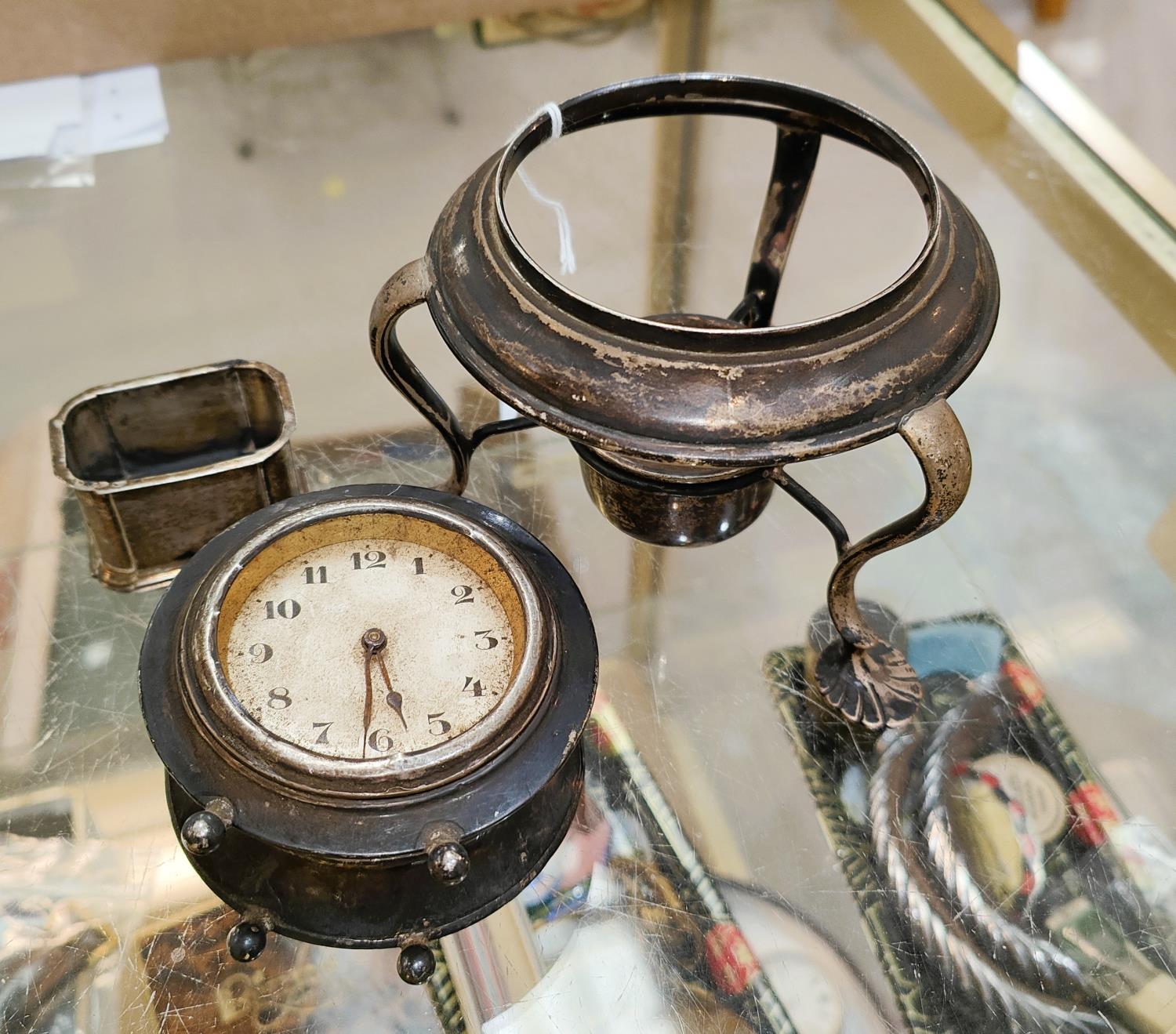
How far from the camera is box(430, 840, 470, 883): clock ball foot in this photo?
87 centimetres

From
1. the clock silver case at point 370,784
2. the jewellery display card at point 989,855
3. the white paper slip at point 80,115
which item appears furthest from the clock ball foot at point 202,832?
the white paper slip at point 80,115

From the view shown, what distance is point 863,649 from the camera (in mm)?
1242

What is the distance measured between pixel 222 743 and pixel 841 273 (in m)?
1.17

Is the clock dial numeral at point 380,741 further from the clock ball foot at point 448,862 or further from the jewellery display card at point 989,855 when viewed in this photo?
the jewellery display card at point 989,855

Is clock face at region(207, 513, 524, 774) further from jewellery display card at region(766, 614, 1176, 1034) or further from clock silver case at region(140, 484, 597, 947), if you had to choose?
jewellery display card at region(766, 614, 1176, 1034)

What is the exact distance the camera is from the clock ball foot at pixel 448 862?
868mm

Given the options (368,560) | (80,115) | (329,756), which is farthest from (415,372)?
(80,115)

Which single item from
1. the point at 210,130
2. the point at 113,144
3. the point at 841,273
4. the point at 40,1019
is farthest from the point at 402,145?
the point at 40,1019

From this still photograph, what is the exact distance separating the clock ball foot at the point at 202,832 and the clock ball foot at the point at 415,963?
19cm

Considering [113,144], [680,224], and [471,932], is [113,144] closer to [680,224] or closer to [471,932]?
[680,224]

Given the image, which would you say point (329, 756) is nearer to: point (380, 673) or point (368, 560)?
point (380, 673)

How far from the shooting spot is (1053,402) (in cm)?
159

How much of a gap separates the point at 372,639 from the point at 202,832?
0.70 ft

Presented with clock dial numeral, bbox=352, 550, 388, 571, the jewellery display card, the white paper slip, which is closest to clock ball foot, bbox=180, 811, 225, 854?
clock dial numeral, bbox=352, 550, 388, 571
